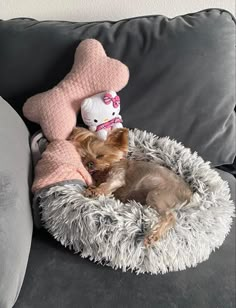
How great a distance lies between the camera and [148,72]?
48.0 inches

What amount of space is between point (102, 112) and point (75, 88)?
0.11 m

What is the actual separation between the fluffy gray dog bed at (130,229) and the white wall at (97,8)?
641 mm

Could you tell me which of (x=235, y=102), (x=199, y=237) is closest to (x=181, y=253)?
(x=199, y=237)

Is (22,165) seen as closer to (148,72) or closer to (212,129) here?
(148,72)

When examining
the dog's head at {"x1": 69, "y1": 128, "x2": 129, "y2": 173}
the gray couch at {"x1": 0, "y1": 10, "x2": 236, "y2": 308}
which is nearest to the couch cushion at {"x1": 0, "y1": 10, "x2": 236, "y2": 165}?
the gray couch at {"x1": 0, "y1": 10, "x2": 236, "y2": 308}

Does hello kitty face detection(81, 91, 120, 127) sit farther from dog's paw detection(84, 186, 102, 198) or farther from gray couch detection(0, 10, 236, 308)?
dog's paw detection(84, 186, 102, 198)

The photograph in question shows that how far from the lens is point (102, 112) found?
1172mm

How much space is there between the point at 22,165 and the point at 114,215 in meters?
0.26

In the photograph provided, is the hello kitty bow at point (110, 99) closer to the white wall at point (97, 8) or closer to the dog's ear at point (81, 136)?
the dog's ear at point (81, 136)

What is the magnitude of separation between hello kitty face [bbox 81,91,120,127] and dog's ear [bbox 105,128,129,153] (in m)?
0.05

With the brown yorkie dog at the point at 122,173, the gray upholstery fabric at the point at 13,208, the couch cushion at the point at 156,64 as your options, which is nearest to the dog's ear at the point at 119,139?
the brown yorkie dog at the point at 122,173

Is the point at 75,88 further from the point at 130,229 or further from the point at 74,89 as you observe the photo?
the point at 130,229

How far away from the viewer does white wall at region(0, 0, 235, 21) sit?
1.36m

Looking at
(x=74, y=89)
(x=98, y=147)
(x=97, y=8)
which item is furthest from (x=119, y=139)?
(x=97, y=8)
